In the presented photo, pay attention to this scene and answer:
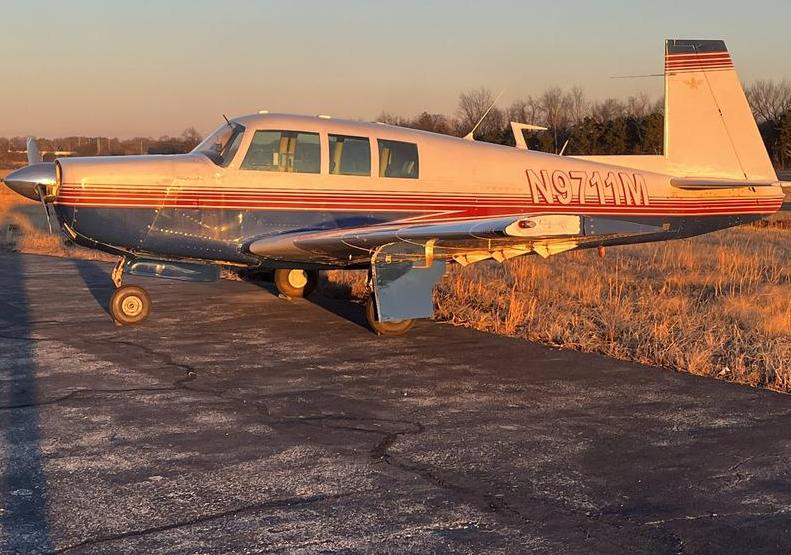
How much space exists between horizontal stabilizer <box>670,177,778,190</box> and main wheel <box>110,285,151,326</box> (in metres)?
6.54

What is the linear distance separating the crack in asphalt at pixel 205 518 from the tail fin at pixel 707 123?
8.66 m

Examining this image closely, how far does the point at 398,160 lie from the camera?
984cm

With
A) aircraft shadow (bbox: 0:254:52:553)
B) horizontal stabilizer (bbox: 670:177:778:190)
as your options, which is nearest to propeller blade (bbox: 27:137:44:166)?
aircraft shadow (bbox: 0:254:52:553)

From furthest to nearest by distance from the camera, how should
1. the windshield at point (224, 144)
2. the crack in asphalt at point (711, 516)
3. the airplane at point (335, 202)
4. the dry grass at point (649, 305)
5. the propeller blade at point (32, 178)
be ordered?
the windshield at point (224, 144), the propeller blade at point (32, 178), the airplane at point (335, 202), the dry grass at point (649, 305), the crack in asphalt at point (711, 516)

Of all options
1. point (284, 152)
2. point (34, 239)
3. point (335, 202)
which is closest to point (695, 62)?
point (335, 202)

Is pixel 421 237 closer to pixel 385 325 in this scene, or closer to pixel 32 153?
pixel 385 325

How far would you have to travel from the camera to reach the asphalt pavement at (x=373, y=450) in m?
3.78

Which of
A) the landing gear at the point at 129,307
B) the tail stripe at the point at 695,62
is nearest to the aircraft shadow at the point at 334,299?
the landing gear at the point at 129,307

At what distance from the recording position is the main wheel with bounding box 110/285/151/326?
9.27m

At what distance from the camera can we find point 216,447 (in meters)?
5.03

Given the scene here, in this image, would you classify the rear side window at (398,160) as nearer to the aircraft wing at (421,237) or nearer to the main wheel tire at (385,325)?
the aircraft wing at (421,237)

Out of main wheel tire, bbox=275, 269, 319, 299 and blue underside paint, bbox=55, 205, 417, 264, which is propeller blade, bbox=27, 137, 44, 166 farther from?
main wheel tire, bbox=275, 269, 319, 299

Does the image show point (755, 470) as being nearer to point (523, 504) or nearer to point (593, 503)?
point (593, 503)

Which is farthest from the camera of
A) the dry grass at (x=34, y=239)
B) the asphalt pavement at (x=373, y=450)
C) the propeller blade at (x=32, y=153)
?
the dry grass at (x=34, y=239)
